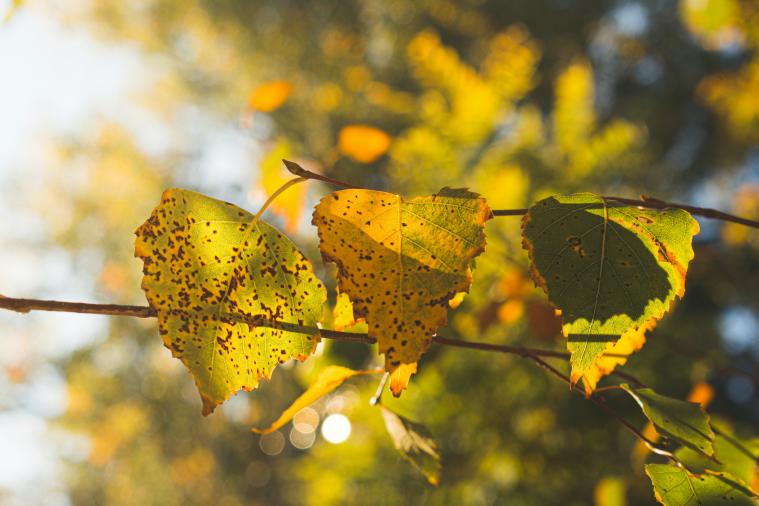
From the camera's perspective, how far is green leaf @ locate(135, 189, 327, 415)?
0.74 ft

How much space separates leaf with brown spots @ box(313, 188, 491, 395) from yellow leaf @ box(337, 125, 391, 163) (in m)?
0.68

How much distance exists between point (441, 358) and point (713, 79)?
3.09m

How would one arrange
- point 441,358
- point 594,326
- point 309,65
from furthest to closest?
point 309,65 < point 441,358 < point 594,326

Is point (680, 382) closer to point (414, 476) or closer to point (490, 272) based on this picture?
point (490, 272)

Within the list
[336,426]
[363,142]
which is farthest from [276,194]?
[363,142]

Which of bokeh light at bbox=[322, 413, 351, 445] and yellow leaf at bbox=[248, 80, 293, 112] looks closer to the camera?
bokeh light at bbox=[322, 413, 351, 445]

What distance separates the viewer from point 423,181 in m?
1.28

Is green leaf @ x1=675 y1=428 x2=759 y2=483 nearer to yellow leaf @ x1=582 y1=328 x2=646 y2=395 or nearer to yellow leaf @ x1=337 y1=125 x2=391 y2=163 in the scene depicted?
yellow leaf @ x1=582 y1=328 x2=646 y2=395

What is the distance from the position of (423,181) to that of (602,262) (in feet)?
3.52

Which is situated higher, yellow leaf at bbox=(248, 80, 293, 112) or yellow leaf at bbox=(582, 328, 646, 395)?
yellow leaf at bbox=(582, 328, 646, 395)

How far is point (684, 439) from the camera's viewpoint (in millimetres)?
240

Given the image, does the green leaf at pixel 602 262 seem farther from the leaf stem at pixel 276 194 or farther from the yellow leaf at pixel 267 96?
the yellow leaf at pixel 267 96

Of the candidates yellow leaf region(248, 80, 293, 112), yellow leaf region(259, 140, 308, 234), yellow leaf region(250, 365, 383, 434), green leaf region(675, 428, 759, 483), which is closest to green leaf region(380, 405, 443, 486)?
yellow leaf region(250, 365, 383, 434)

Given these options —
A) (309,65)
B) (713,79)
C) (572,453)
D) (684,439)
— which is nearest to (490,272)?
(572,453)
